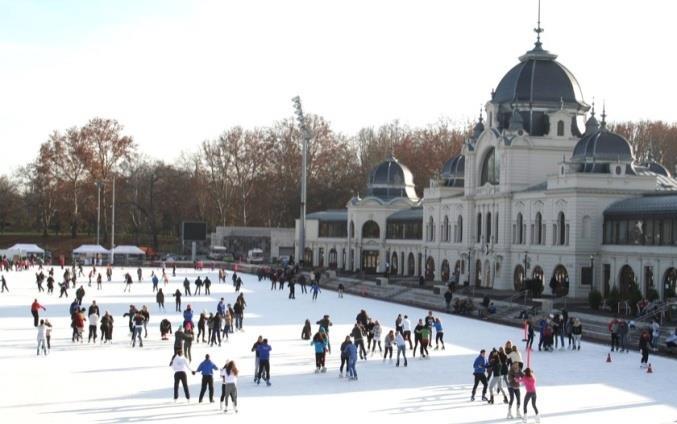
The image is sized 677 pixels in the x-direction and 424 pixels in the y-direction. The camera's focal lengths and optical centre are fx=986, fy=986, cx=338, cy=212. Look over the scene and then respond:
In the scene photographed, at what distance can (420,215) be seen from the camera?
3300 inches

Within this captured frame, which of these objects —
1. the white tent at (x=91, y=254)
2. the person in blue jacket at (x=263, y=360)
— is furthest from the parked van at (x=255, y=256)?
the person in blue jacket at (x=263, y=360)

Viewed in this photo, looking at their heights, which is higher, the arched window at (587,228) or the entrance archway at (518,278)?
the arched window at (587,228)

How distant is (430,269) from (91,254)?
37974 mm

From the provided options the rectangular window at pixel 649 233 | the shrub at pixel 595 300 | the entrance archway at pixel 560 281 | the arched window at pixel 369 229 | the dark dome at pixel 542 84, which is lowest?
the shrub at pixel 595 300

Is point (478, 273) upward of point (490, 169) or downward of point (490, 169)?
downward

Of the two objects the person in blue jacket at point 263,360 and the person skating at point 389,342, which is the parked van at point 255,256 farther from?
the person in blue jacket at point 263,360

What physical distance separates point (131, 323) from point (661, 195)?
103 feet

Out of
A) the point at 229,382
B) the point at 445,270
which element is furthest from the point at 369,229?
the point at 229,382

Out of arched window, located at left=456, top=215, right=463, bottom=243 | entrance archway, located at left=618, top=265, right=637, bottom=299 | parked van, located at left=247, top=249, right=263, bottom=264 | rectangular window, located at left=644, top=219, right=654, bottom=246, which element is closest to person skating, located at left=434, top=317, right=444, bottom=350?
rectangular window, located at left=644, top=219, right=654, bottom=246

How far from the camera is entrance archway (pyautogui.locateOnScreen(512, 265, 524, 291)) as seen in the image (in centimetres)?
6184

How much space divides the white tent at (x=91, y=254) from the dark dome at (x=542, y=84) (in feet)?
140

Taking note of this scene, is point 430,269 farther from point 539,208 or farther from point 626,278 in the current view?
point 626,278

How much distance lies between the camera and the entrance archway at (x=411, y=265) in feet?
275

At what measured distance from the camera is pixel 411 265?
277 feet
